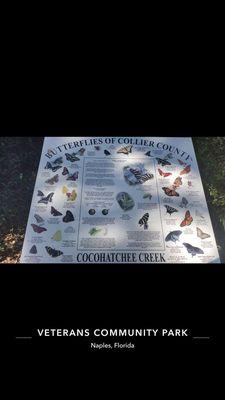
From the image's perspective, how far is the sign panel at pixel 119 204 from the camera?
188 centimetres

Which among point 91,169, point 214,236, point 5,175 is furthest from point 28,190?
point 214,236

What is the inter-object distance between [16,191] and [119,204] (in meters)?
0.50

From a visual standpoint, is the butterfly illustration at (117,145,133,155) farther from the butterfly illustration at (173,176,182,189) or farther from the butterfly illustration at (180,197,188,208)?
the butterfly illustration at (180,197,188,208)

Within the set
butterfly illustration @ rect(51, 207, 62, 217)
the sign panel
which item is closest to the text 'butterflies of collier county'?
the sign panel

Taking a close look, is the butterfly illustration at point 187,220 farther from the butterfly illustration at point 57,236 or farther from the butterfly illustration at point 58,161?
the butterfly illustration at point 58,161

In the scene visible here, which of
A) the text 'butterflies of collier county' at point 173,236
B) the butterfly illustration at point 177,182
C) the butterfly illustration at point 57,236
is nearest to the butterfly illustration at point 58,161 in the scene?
the butterfly illustration at point 57,236

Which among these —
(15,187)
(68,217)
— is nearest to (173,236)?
(68,217)

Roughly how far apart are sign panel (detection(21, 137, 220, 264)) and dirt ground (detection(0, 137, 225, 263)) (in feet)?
0.11

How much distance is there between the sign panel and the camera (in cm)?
188

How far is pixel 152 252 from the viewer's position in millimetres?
1876

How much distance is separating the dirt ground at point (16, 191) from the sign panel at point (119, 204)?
3cm

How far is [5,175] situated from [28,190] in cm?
18
